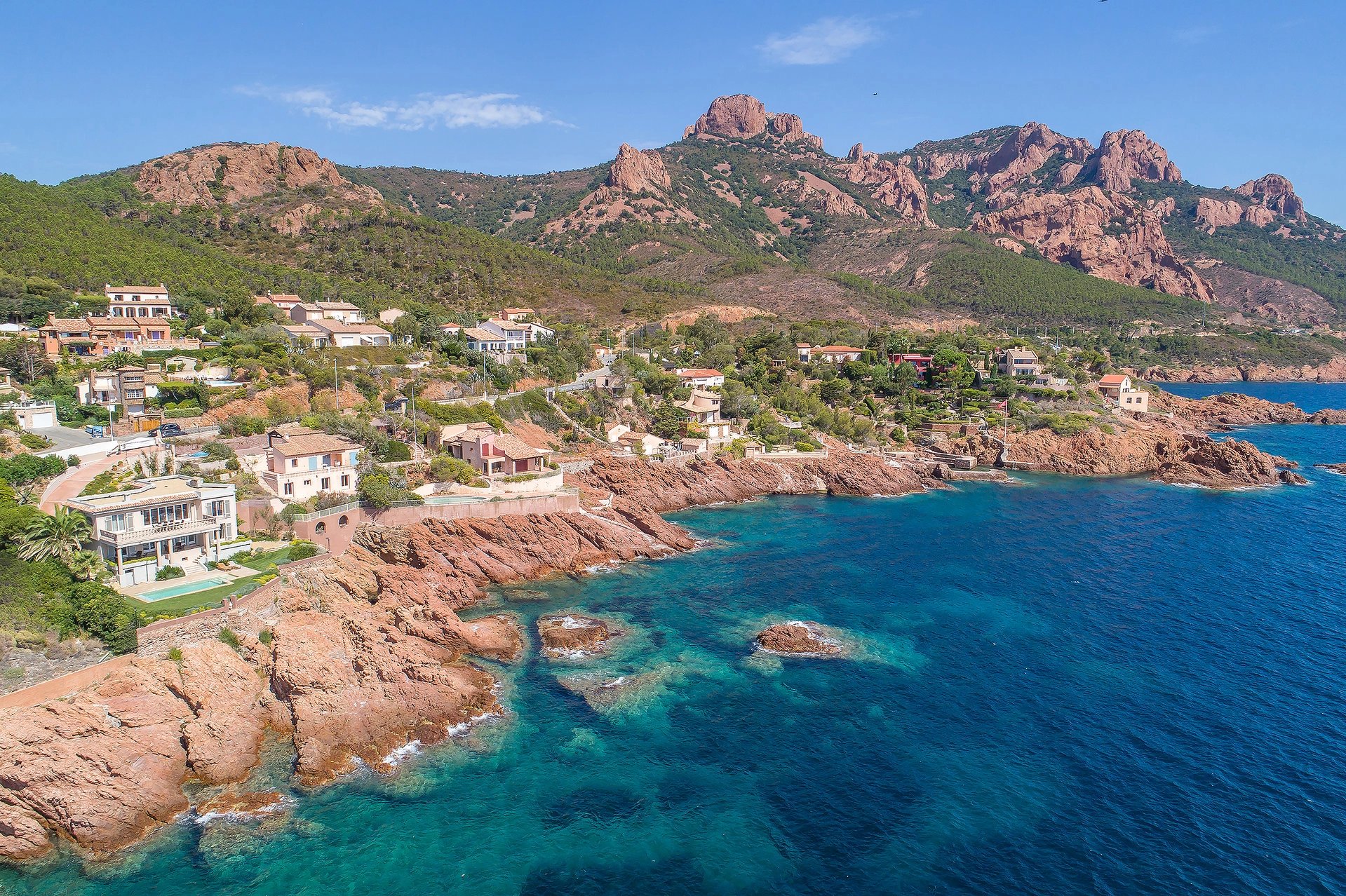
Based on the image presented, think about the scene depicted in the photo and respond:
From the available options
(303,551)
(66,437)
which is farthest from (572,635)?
(66,437)

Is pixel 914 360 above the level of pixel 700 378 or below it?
above

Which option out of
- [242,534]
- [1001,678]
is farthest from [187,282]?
[1001,678]

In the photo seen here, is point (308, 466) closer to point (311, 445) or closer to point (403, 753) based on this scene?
point (311, 445)

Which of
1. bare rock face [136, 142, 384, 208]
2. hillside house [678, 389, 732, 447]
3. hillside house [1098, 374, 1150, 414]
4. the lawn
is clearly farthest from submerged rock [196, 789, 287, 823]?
bare rock face [136, 142, 384, 208]

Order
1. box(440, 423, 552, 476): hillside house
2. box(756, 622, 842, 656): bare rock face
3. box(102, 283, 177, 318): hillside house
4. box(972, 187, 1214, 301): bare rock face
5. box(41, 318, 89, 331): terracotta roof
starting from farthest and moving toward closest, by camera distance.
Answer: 1. box(972, 187, 1214, 301): bare rock face
2. box(102, 283, 177, 318): hillside house
3. box(41, 318, 89, 331): terracotta roof
4. box(440, 423, 552, 476): hillside house
5. box(756, 622, 842, 656): bare rock face

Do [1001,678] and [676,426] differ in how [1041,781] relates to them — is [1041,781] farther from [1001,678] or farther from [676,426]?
[676,426]

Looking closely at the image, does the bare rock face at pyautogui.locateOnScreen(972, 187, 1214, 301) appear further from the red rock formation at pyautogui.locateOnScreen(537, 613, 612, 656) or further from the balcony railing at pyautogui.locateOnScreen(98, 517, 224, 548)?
the balcony railing at pyautogui.locateOnScreen(98, 517, 224, 548)
